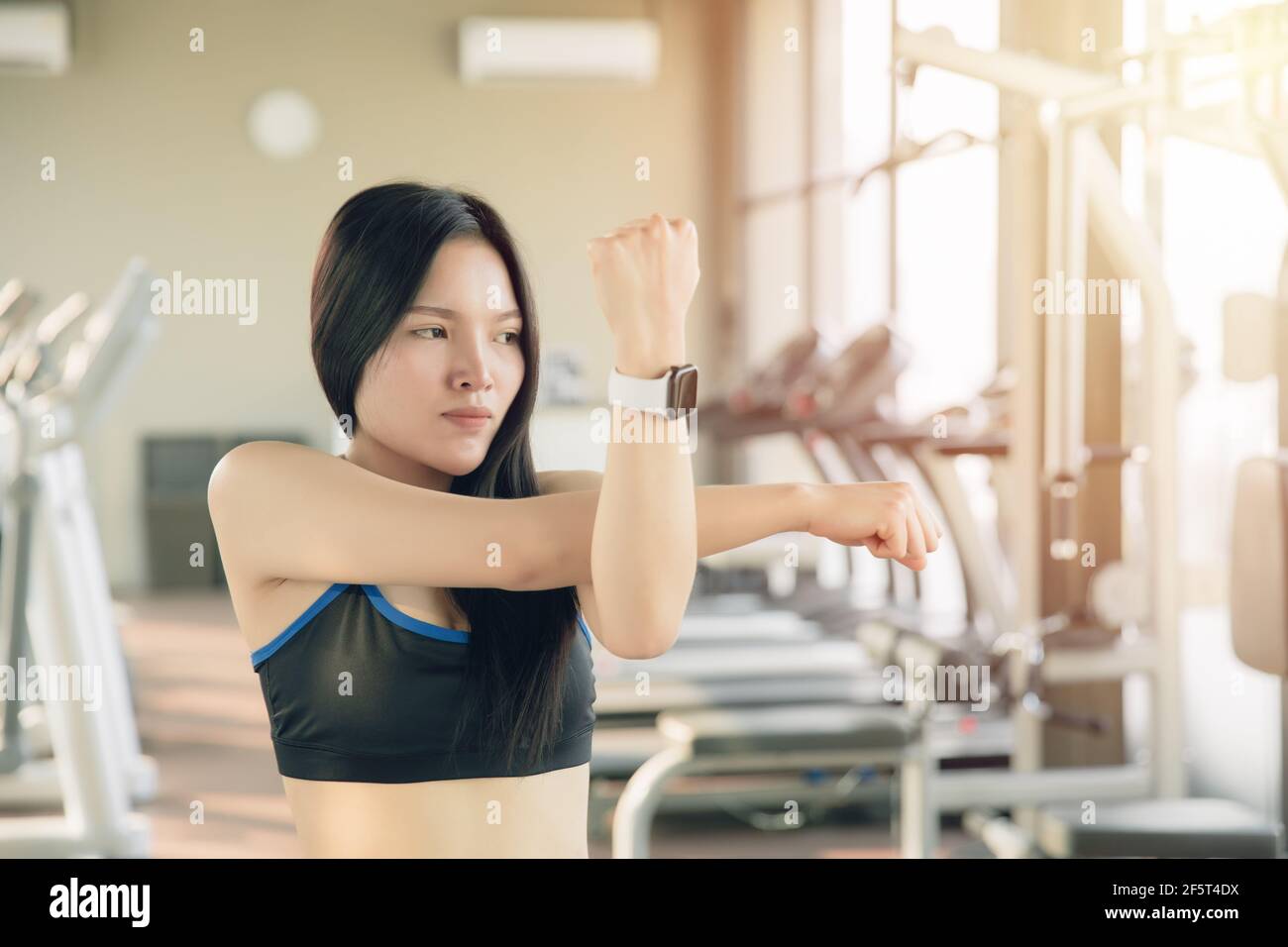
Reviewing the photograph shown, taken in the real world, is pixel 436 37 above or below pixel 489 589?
above

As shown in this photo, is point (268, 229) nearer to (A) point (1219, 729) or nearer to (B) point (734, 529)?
(A) point (1219, 729)

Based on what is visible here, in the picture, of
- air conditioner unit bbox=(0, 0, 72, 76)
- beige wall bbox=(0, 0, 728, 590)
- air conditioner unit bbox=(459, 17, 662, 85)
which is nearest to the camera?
air conditioner unit bbox=(459, 17, 662, 85)

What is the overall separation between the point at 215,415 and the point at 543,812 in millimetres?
6645

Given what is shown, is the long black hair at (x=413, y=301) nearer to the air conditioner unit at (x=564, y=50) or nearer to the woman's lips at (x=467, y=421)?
the woman's lips at (x=467, y=421)

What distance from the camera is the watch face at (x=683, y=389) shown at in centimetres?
83

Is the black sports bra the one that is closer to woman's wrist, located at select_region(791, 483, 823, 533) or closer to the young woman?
the young woman

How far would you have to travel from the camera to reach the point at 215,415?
722 cm

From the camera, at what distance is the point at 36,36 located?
20.1 ft

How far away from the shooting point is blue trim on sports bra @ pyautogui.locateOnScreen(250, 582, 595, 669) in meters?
0.98

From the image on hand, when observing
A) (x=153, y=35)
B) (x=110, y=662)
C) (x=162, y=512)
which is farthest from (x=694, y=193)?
(x=110, y=662)

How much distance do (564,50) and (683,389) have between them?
17.5 ft
